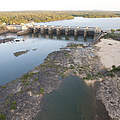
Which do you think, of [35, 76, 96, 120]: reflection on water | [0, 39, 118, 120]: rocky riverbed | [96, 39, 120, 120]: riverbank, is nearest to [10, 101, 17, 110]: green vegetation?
[0, 39, 118, 120]: rocky riverbed

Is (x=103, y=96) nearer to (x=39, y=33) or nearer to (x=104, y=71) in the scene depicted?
(x=104, y=71)

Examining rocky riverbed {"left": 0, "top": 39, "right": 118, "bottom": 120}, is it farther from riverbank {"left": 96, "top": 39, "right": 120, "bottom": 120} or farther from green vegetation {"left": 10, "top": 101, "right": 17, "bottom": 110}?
riverbank {"left": 96, "top": 39, "right": 120, "bottom": 120}

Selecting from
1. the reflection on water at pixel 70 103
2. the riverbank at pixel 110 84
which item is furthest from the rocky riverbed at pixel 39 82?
the reflection on water at pixel 70 103

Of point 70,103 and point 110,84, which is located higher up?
point 110,84

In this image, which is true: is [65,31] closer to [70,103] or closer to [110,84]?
[110,84]

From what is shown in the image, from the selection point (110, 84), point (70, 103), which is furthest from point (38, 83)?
point (110, 84)

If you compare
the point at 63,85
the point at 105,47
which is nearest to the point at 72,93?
the point at 63,85
